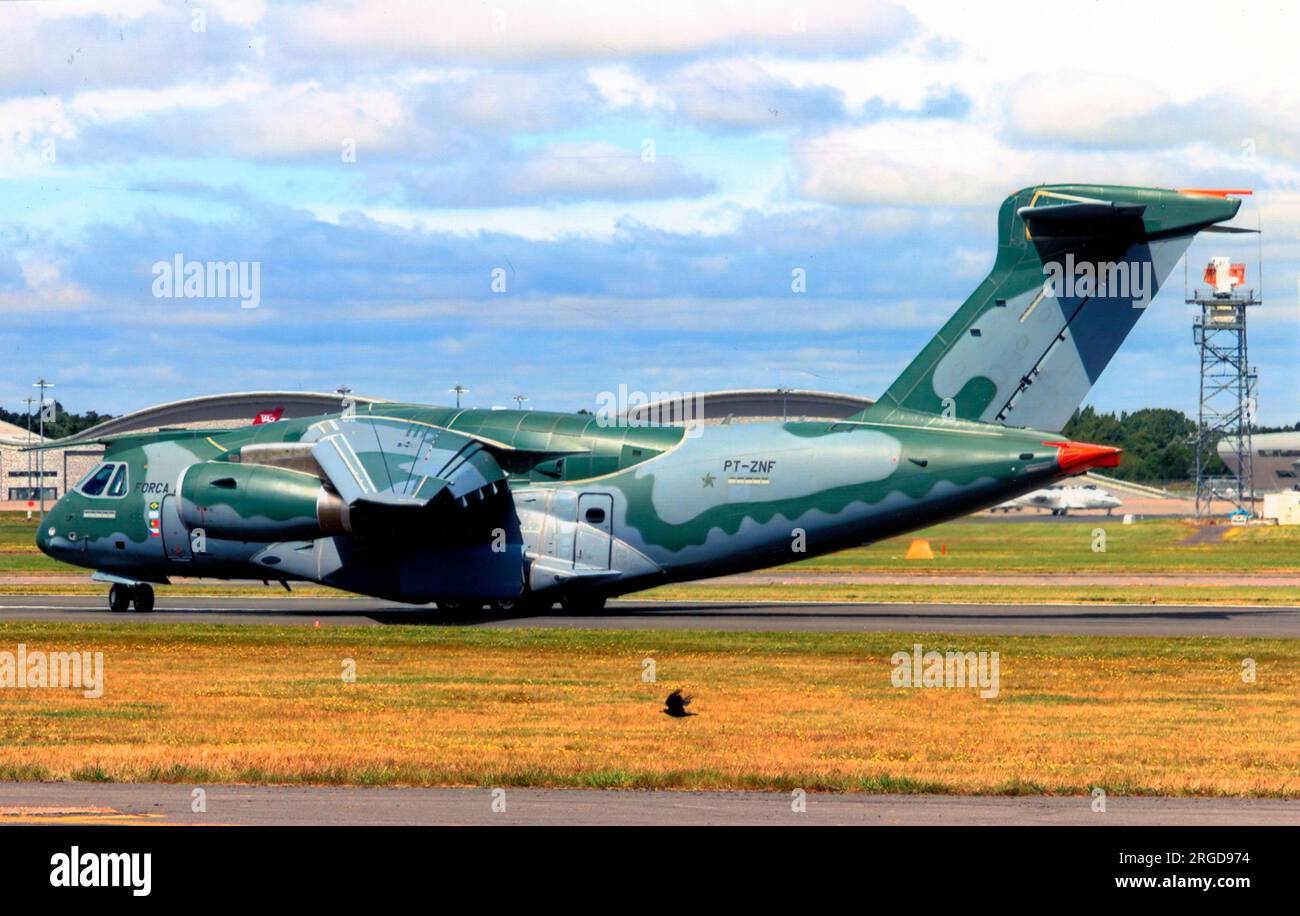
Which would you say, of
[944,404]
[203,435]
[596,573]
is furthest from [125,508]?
[944,404]

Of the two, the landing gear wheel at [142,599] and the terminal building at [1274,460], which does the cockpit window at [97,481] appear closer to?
the landing gear wheel at [142,599]

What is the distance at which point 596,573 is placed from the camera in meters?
37.2

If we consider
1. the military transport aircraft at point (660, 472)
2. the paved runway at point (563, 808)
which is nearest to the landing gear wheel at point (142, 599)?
the military transport aircraft at point (660, 472)

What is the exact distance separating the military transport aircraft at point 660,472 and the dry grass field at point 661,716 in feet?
12.9

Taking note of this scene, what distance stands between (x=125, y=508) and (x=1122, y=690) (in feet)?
82.2

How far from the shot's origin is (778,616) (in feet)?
128

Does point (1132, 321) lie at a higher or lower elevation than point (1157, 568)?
higher

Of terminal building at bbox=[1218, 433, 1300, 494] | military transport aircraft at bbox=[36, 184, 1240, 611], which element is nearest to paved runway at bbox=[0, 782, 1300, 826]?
military transport aircraft at bbox=[36, 184, 1240, 611]

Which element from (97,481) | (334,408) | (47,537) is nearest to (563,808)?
(97,481)
